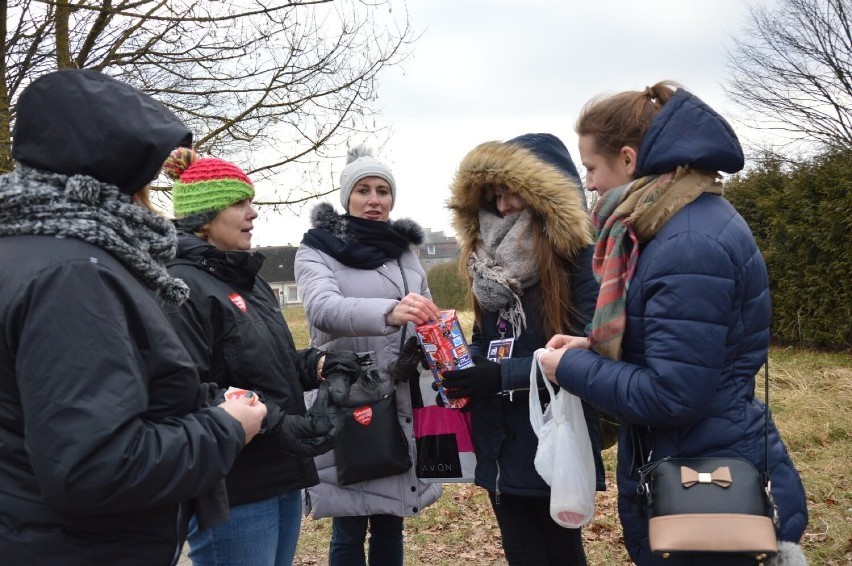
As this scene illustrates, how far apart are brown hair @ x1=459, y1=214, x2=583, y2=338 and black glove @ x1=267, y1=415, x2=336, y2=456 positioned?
0.94 m

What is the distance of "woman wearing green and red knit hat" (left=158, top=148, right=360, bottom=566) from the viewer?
2.37m

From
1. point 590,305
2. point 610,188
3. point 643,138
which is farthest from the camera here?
point 590,305

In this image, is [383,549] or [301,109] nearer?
[383,549]

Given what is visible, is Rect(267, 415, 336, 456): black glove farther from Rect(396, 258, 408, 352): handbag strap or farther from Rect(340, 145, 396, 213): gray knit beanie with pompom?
Rect(340, 145, 396, 213): gray knit beanie with pompom

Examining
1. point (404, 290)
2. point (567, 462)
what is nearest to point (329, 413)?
point (567, 462)

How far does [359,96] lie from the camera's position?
6559 mm

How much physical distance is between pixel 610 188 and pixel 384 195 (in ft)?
4.75

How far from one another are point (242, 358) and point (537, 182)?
1.27 m

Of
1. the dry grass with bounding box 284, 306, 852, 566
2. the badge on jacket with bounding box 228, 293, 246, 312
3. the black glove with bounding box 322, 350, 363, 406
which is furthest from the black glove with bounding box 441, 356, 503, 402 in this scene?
the dry grass with bounding box 284, 306, 852, 566

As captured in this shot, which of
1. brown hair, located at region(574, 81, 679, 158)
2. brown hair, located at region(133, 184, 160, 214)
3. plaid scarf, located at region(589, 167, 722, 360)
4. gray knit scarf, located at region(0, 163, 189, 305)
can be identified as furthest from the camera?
brown hair, located at region(574, 81, 679, 158)

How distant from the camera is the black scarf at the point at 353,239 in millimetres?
3342

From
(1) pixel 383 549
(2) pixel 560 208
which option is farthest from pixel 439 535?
(2) pixel 560 208

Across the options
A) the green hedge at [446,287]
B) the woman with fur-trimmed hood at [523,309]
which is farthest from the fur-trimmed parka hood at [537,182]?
the green hedge at [446,287]

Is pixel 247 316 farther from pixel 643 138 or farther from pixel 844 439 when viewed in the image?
pixel 844 439
